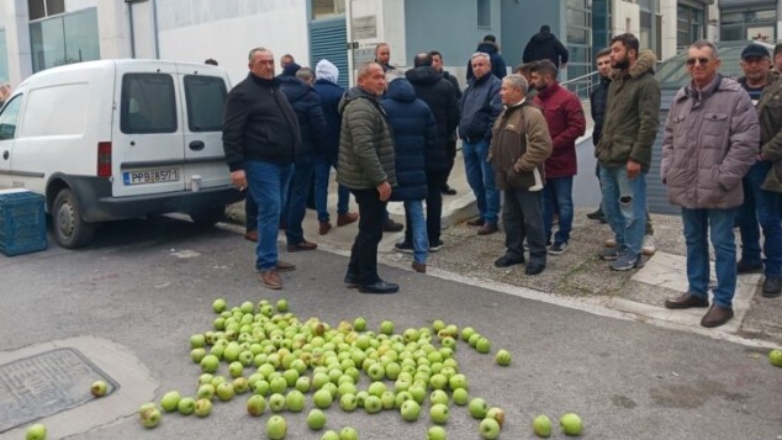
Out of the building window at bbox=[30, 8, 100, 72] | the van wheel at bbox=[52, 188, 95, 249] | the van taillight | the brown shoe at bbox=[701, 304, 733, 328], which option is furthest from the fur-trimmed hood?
the building window at bbox=[30, 8, 100, 72]

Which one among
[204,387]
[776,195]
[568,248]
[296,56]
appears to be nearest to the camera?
[204,387]

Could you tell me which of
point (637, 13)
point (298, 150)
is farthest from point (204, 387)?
point (637, 13)

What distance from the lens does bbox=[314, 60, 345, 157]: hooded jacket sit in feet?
28.5

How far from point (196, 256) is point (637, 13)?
1899cm

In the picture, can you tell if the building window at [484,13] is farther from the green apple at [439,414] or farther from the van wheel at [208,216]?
the green apple at [439,414]

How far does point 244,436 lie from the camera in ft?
13.5

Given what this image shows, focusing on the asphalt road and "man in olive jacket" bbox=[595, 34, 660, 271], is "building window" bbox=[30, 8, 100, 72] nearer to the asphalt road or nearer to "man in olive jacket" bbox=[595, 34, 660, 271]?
the asphalt road

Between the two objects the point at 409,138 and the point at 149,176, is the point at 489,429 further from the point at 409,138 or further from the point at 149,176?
the point at 149,176

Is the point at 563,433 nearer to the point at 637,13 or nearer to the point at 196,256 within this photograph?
the point at 196,256

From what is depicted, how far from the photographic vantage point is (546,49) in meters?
12.4

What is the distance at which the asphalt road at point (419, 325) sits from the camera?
4234 mm

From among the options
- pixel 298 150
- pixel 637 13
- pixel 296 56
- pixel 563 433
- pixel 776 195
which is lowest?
pixel 563 433

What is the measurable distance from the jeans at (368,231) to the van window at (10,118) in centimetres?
519

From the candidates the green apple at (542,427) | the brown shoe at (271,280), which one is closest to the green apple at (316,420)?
the green apple at (542,427)
